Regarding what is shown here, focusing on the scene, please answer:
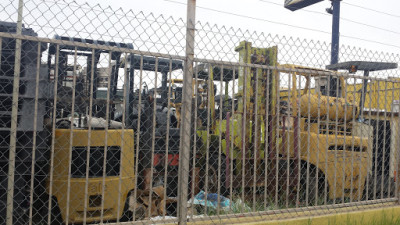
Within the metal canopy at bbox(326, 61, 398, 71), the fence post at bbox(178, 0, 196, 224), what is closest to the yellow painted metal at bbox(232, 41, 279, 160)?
the metal canopy at bbox(326, 61, 398, 71)

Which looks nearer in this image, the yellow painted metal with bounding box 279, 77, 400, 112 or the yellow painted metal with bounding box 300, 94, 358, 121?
the yellow painted metal with bounding box 279, 77, 400, 112

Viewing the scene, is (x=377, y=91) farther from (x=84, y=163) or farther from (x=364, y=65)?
(x=364, y=65)

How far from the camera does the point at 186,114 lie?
3480 mm

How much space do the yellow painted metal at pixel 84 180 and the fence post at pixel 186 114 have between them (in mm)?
724

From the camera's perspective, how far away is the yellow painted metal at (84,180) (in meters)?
4.15

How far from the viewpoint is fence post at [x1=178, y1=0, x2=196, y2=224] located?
3.46 meters

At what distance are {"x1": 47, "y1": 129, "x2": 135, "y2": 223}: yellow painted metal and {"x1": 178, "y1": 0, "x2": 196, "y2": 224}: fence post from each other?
724mm

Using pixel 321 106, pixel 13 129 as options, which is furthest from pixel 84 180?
pixel 321 106

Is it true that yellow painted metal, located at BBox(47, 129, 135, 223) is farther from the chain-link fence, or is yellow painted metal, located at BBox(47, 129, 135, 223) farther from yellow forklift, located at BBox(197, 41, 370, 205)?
yellow forklift, located at BBox(197, 41, 370, 205)

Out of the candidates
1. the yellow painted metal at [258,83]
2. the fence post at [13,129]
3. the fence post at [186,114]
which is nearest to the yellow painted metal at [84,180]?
the fence post at [186,114]

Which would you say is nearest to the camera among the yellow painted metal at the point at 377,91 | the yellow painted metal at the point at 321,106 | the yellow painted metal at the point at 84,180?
the yellow painted metal at the point at 84,180

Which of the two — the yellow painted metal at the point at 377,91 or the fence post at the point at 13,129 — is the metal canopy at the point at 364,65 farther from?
the fence post at the point at 13,129

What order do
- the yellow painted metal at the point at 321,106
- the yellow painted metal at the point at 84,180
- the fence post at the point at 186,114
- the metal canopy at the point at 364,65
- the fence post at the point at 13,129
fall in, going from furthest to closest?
1. the metal canopy at the point at 364,65
2. the yellow painted metal at the point at 321,106
3. the yellow painted metal at the point at 84,180
4. the fence post at the point at 186,114
5. the fence post at the point at 13,129

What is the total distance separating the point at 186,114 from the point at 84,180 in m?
1.60
